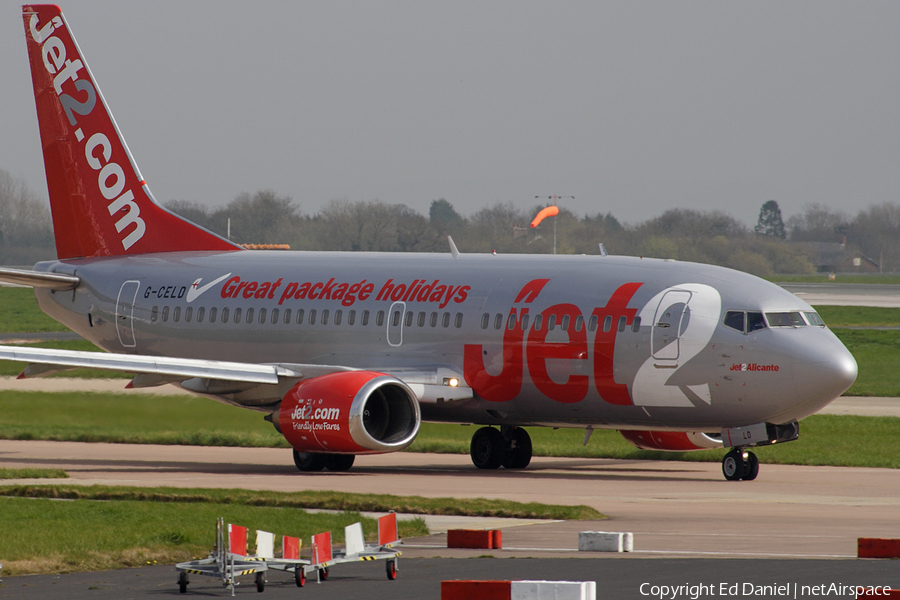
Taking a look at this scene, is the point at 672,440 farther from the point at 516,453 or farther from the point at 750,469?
the point at 750,469

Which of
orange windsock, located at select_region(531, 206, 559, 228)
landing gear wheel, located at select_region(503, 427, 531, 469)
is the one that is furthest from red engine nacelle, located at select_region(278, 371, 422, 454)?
orange windsock, located at select_region(531, 206, 559, 228)

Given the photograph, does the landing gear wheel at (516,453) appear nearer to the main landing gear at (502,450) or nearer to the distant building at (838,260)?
the main landing gear at (502,450)

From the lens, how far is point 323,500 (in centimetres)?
2177

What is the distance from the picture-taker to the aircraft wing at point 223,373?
2723cm

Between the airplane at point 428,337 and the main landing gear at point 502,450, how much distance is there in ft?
0.14

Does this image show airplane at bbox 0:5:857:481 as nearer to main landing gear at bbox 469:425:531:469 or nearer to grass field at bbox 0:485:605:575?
main landing gear at bbox 469:425:531:469

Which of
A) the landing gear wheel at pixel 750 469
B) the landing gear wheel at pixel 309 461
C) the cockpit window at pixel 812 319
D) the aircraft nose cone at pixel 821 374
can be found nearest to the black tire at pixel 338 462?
the landing gear wheel at pixel 309 461

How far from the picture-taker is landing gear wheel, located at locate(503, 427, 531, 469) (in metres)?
30.1

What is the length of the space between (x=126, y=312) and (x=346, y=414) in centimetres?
1059

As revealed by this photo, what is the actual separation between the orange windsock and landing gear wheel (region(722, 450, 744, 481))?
78.3 metres

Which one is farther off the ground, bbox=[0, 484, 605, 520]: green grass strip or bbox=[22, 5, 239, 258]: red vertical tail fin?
bbox=[22, 5, 239, 258]: red vertical tail fin

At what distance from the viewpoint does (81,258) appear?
121 feet

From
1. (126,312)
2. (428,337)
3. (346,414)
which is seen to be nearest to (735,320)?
(428,337)

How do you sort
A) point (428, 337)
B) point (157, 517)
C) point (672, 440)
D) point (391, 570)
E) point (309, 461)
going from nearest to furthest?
point (391, 570), point (157, 517), point (309, 461), point (428, 337), point (672, 440)
